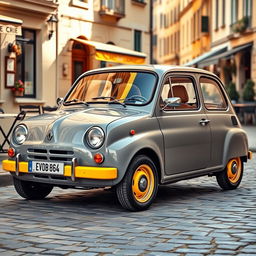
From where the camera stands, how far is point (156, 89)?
8.39m

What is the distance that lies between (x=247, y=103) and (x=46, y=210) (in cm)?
2519

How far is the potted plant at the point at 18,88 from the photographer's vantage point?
18266 millimetres

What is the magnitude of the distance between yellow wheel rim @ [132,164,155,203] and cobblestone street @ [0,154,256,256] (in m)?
0.19

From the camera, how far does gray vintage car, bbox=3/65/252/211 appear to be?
747 cm

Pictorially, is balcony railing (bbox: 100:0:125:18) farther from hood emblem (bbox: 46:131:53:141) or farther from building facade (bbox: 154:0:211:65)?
building facade (bbox: 154:0:211:65)

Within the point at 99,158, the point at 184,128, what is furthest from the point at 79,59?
the point at 99,158

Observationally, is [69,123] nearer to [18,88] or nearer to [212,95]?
[212,95]

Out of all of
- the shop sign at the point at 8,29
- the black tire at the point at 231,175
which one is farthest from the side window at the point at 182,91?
the shop sign at the point at 8,29

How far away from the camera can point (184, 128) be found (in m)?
8.64

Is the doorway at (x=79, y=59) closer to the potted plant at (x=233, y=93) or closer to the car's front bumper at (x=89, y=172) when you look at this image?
the potted plant at (x=233, y=93)

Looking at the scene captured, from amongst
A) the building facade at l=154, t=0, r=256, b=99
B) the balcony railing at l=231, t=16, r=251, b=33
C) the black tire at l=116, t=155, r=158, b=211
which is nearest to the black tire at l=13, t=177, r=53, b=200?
the black tire at l=116, t=155, r=158, b=211

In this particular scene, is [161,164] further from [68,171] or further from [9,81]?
[9,81]

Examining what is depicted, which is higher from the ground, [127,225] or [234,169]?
[234,169]

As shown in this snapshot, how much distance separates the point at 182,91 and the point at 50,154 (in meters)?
2.18
